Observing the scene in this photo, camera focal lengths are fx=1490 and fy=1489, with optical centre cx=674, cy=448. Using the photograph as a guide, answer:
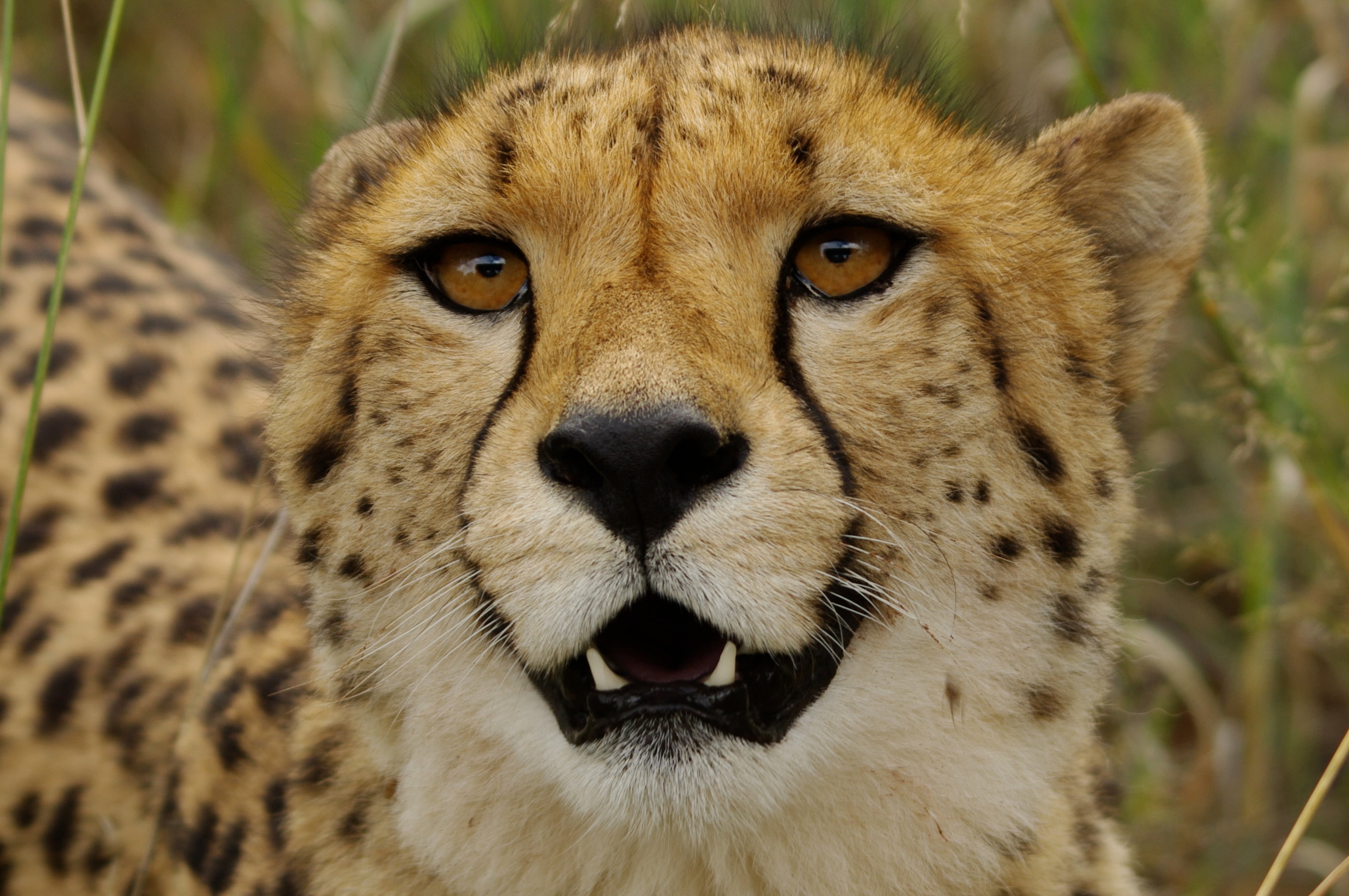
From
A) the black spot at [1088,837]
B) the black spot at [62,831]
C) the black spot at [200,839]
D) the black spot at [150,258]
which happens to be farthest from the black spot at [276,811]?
the black spot at [150,258]

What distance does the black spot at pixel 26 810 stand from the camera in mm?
2197

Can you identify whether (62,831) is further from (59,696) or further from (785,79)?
(785,79)

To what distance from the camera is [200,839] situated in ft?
6.35

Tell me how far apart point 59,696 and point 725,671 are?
1.33 metres

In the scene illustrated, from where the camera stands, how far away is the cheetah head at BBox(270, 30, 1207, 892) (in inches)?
52.2

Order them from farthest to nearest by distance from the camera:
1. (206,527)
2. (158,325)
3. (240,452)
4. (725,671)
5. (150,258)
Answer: (150,258)
(158,325)
(240,452)
(206,527)
(725,671)

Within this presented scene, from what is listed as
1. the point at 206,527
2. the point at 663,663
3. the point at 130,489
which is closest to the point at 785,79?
the point at 663,663

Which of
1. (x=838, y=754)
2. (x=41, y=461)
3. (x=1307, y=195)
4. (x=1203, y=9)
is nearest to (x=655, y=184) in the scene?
(x=838, y=754)

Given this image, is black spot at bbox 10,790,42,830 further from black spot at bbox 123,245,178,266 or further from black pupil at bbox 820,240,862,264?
black pupil at bbox 820,240,862,264

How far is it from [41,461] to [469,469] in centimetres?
127

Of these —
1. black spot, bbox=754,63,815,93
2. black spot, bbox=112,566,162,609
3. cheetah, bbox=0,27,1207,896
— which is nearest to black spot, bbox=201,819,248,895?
cheetah, bbox=0,27,1207,896

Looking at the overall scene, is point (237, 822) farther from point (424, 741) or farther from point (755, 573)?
point (755, 573)

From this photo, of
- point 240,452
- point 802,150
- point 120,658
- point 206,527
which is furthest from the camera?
point 240,452

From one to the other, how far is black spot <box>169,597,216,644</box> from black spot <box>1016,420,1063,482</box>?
1254 mm
